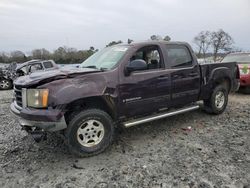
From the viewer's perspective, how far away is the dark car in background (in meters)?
A: 12.8

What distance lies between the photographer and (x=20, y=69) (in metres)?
12.9

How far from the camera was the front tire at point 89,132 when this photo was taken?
12.4ft

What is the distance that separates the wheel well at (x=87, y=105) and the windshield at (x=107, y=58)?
2.14ft

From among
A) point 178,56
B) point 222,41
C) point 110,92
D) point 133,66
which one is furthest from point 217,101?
point 222,41

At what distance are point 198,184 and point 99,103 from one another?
202 centimetres

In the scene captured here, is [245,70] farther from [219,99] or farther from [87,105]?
[87,105]

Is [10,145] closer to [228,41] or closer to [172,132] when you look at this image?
[172,132]

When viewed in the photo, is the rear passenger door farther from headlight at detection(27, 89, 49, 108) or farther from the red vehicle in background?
the red vehicle in background

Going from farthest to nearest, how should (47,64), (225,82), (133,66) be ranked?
(47,64) → (225,82) → (133,66)

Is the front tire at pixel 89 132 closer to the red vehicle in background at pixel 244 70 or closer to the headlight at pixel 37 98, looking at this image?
the headlight at pixel 37 98

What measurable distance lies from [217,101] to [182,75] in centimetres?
169

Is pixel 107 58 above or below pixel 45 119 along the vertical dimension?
above

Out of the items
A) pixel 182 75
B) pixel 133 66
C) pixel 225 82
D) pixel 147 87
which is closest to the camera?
pixel 133 66

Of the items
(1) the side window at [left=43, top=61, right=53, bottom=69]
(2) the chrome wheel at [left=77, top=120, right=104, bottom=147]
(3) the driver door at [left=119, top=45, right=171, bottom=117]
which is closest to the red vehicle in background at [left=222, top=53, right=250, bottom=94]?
(3) the driver door at [left=119, top=45, right=171, bottom=117]
